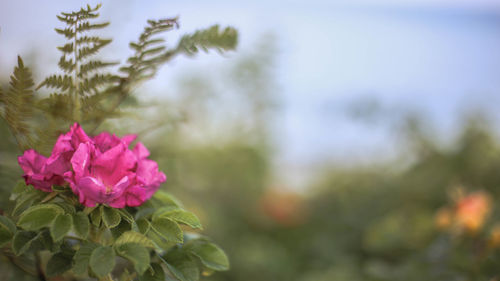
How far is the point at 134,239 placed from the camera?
1.21ft

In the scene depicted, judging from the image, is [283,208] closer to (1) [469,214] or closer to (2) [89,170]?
(1) [469,214]

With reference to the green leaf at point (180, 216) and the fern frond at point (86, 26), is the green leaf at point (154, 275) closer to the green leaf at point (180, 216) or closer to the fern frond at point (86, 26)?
the green leaf at point (180, 216)

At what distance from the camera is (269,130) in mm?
1974

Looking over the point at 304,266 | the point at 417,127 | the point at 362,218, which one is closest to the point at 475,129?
the point at 417,127

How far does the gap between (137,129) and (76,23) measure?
0.38 metres

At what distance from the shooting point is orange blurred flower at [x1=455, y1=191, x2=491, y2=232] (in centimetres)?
82

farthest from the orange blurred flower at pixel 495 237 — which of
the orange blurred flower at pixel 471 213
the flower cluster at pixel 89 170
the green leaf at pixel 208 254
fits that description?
the flower cluster at pixel 89 170

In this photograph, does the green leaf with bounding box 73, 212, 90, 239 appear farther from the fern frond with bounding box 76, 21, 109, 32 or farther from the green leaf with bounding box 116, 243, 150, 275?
the fern frond with bounding box 76, 21, 109, 32

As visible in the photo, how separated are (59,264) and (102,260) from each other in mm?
67

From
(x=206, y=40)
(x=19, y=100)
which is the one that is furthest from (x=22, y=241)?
(x=206, y=40)

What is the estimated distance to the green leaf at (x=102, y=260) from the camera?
0.34 meters

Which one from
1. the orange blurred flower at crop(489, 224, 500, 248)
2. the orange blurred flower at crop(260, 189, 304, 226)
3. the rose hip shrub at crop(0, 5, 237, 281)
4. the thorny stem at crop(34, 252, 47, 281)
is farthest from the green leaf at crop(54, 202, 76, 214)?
the orange blurred flower at crop(260, 189, 304, 226)

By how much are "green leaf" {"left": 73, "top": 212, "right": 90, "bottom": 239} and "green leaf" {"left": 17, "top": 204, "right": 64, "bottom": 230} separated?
1 centimetres

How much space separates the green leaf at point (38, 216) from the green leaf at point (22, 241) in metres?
0.02
